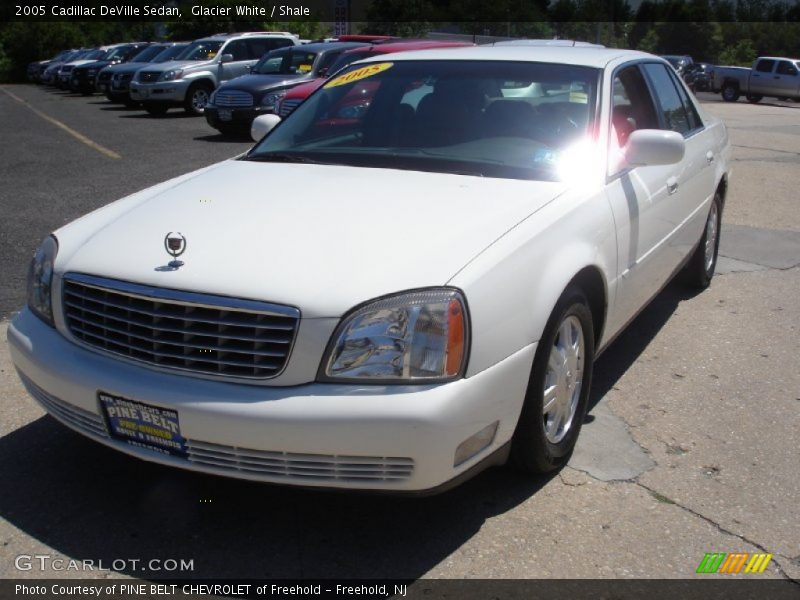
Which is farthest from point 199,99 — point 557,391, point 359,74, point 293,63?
point 557,391

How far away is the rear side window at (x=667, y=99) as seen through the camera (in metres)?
5.05

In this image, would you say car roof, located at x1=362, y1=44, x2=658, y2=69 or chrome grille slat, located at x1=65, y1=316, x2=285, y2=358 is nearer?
chrome grille slat, located at x1=65, y1=316, x2=285, y2=358

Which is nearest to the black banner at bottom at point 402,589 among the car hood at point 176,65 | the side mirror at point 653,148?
the side mirror at point 653,148

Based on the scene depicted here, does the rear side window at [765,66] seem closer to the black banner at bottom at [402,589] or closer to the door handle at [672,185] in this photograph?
the door handle at [672,185]

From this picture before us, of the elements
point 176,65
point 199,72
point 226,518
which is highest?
point 226,518

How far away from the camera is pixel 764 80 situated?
31.2m

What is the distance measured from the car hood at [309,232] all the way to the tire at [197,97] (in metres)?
17.3

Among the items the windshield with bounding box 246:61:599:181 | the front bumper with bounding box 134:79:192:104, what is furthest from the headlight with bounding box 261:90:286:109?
the windshield with bounding box 246:61:599:181

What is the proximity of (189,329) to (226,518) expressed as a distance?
30.0 inches

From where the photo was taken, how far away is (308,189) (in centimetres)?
366

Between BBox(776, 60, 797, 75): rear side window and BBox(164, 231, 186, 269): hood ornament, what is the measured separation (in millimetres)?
32170

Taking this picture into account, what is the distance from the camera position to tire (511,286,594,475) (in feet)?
10.6

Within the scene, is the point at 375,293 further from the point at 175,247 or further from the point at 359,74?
the point at 359,74

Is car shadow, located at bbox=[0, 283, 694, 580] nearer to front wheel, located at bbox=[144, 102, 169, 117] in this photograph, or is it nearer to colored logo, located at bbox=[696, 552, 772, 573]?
colored logo, located at bbox=[696, 552, 772, 573]
